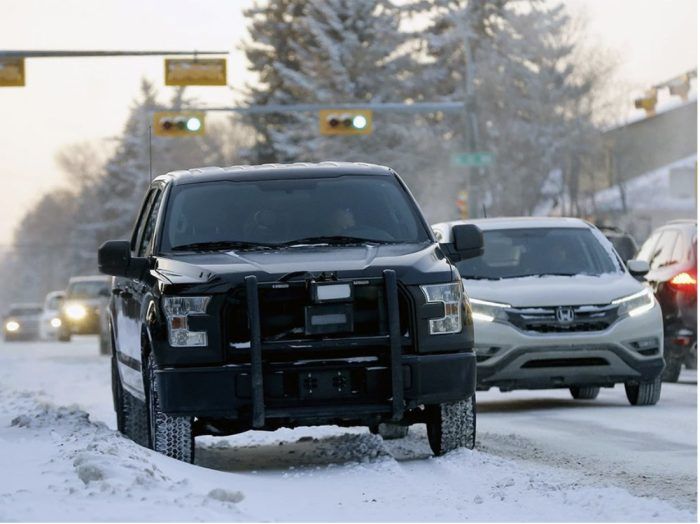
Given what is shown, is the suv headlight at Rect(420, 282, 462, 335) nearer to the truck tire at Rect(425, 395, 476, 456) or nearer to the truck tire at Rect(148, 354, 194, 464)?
the truck tire at Rect(425, 395, 476, 456)

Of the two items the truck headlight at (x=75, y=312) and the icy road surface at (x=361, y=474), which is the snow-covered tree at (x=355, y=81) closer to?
the truck headlight at (x=75, y=312)

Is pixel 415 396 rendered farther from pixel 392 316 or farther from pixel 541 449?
pixel 541 449

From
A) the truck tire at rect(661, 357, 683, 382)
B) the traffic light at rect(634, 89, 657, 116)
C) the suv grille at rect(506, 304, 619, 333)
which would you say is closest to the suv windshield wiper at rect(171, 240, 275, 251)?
the suv grille at rect(506, 304, 619, 333)

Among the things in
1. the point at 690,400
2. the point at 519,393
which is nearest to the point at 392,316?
the point at 690,400

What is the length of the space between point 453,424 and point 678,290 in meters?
8.60

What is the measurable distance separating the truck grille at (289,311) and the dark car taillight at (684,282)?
9.32m

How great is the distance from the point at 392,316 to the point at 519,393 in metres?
9.04

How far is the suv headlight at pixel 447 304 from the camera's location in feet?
33.5

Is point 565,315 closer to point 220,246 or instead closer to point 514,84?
point 220,246

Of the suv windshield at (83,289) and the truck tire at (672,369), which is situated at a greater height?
the truck tire at (672,369)

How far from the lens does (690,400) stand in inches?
648

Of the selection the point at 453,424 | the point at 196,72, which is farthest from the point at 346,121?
the point at 453,424

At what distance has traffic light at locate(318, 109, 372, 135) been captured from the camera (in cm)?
3878

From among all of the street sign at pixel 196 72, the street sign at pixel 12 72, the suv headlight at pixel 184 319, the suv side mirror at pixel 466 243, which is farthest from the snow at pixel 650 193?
the suv headlight at pixel 184 319
